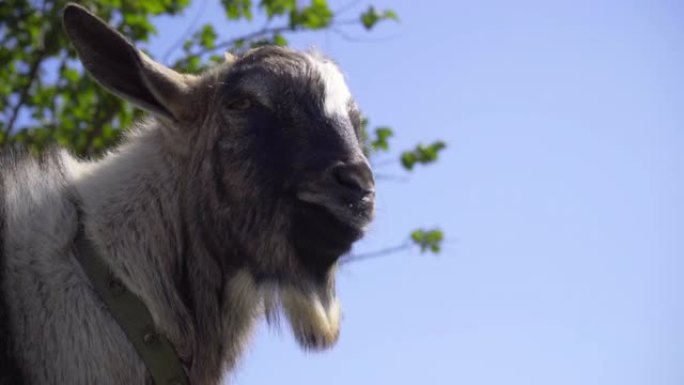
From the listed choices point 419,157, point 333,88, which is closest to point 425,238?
point 419,157

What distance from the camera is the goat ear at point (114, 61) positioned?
4949 mm

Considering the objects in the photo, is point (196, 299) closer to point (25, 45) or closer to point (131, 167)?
point (131, 167)

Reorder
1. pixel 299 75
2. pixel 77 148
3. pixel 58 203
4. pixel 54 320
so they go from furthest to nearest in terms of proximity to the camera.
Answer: pixel 77 148 → pixel 299 75 → pixel 58 203 → pixel 54 320

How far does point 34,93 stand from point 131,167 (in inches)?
207

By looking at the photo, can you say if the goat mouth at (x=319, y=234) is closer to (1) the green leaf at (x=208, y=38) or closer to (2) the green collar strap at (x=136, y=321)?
(2) the green collar strap at (x=136, y=321)

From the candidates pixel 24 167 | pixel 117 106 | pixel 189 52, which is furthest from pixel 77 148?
pixel 24 167

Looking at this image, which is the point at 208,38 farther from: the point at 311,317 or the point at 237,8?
the point at 311,317

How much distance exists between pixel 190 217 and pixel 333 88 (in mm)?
933

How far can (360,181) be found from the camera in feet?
15.4

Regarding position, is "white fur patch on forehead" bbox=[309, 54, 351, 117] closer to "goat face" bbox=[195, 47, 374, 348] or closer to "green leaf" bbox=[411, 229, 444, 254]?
"goat face" bbox=[195, 47, 374, 348]

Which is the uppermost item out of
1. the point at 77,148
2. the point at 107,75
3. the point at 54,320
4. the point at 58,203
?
the point at 107,75

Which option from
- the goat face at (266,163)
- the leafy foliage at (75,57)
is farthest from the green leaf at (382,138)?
the goat face at (266,163)

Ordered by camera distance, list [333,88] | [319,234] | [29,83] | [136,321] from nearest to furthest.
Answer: [136,321] → [319,234] → [333,88] → [29,83]

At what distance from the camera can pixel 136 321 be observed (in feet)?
14.7
